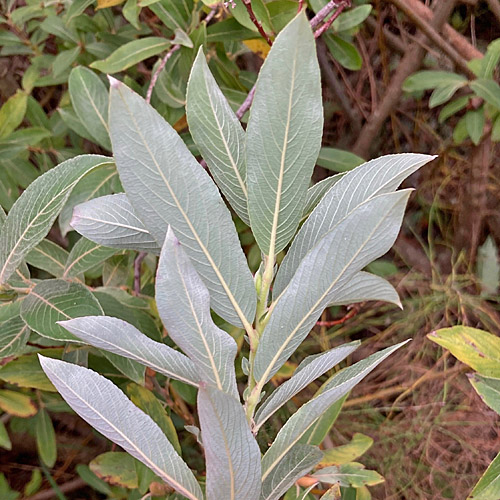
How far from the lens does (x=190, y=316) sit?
14.2 inches

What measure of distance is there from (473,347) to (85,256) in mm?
496

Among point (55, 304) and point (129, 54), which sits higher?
point (129, 54)

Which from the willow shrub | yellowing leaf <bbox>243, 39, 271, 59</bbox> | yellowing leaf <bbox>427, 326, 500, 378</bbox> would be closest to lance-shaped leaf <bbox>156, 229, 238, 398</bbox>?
the willow shrub

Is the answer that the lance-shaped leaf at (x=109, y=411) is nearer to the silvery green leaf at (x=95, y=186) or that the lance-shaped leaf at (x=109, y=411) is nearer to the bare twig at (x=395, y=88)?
the silvery green leaf at (x=95, y=186)

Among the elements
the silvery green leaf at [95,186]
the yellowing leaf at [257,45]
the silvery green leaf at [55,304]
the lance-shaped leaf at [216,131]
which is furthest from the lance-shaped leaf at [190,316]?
the yellowing leaf at [257,45]

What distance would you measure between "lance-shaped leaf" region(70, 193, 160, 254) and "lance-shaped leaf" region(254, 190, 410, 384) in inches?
5.4

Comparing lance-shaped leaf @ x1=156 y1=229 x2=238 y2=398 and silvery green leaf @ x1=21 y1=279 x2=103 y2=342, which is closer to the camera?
lance-shaped leaf @ x1=156 y1=229 x2=238 y2=398

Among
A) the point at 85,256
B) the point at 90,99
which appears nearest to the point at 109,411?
the point at 85,256

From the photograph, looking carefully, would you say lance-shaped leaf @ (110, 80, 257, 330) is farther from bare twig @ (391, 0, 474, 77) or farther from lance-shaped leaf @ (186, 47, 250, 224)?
bare twig @ (391, 0, 474, 77)

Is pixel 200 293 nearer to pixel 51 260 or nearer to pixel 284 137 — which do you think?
pixel 284 137

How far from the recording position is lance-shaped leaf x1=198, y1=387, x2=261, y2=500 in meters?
0.35

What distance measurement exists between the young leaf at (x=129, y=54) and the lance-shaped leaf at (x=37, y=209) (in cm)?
40

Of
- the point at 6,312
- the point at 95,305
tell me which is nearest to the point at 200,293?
the point at 95,305

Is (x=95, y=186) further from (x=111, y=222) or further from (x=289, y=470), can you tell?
(x=289, y=470)
